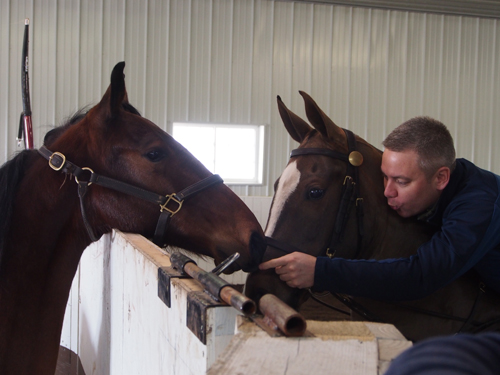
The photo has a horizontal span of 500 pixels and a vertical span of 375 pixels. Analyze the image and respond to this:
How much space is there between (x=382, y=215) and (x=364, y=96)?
213 inches

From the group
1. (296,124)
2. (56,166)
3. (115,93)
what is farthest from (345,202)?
(56,166)

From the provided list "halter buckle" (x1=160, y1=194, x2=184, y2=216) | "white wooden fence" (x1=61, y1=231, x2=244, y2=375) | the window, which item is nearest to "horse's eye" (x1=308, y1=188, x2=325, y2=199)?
"halter buckle" (x1=160, y1=194, x2=184, y2=216)

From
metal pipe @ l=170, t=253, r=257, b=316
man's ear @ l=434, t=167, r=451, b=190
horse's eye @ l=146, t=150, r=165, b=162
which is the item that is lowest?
metal pipe @ l=170, t=253, r=257, b=316

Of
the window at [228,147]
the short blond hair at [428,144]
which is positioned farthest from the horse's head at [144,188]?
the window at [228,147]

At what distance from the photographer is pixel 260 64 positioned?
6254mm

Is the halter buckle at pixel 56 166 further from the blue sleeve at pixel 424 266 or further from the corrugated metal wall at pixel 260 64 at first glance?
the corrugated metal wall at pixel 260 64

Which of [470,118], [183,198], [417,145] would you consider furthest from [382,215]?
[470,118]

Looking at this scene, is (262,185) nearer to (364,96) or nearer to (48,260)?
(364,96)

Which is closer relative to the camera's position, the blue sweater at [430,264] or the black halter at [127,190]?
the blue sweater at [430,264]

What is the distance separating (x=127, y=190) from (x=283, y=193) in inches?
21.5

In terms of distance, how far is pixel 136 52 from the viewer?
5953mm

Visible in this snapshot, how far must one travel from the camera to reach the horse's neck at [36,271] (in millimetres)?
1283

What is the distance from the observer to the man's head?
4.21 feet

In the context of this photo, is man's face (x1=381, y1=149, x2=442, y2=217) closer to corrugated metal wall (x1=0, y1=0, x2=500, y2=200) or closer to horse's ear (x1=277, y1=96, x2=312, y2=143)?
horse's ear (x1=277, y1=96, x2=312, y2=143)
